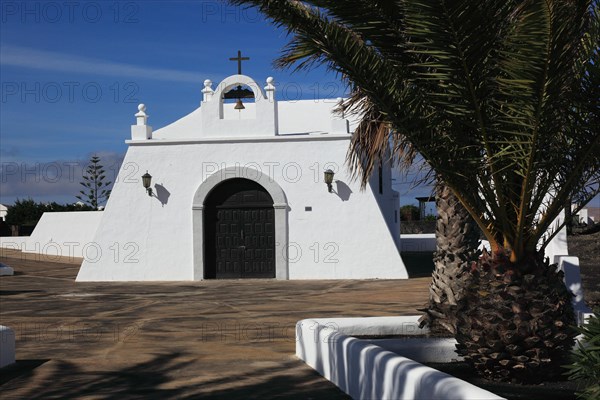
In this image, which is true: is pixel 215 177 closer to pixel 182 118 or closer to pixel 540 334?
pixel 182 118

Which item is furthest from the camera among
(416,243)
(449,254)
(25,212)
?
(25,212)

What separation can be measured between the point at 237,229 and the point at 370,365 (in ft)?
50.6

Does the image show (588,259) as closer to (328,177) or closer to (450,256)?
(450,256)

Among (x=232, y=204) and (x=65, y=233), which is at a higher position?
(x=232, y=204)

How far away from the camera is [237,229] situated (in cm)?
2181

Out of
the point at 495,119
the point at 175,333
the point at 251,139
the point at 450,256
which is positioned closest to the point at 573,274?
the point at 450,256

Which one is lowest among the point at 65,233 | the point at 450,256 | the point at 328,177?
the point at 450,256

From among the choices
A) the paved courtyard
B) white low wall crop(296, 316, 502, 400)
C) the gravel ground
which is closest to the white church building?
the paved courtyard

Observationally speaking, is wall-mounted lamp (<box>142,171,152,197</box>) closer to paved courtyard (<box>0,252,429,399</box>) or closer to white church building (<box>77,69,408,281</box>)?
white church building (<box>77,69,408,281</box>)

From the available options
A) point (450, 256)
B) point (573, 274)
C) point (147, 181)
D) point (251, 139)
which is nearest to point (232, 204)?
point (251, 139)

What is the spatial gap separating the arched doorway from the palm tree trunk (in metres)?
12.7

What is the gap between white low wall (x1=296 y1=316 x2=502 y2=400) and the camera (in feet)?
17.3

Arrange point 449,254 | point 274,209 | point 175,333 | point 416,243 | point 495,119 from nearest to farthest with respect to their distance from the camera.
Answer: point 495,119 → point 449,254 → point 175,333 → point 274,209 → point 416,243

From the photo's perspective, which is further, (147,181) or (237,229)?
(237,229)
